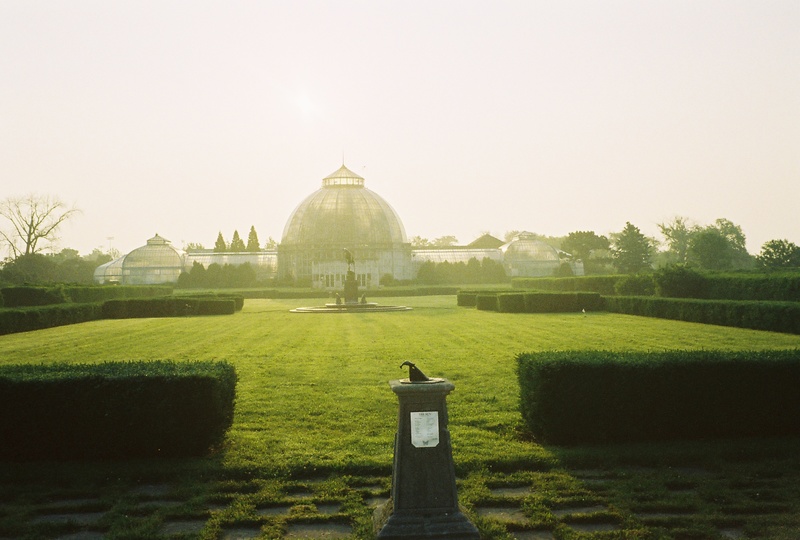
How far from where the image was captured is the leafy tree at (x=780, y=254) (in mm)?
37844

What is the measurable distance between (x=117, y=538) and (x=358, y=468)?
9.06 feet

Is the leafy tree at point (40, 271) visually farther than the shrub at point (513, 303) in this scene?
Yes

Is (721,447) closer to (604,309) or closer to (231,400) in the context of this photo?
(231,400)

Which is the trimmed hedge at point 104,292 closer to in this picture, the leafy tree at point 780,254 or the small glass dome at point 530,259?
the leafy tree at point 780,254

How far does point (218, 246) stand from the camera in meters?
101

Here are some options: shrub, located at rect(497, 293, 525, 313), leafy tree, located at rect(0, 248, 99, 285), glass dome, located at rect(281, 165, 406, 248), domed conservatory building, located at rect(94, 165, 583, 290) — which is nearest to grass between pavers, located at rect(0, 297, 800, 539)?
shrub, located at rect(497, 293, 525, 313)

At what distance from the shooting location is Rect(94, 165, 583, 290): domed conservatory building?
3174 inches

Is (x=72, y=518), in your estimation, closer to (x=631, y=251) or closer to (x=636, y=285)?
(x=636, y=285)

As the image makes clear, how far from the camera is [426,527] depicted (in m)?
5.75

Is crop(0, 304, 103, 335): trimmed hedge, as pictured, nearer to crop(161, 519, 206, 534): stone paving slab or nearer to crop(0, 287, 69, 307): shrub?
crop(0, 287, 69, 307): shrub

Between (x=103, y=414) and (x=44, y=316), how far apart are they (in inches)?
897

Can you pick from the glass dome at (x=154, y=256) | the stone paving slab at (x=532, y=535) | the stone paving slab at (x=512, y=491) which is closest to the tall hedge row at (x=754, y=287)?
the stone paving slab at (x=512, y=491)

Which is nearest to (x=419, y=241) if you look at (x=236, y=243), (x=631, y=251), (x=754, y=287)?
(x=236, y=243)

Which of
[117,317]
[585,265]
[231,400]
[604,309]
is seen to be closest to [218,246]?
[585,265]
